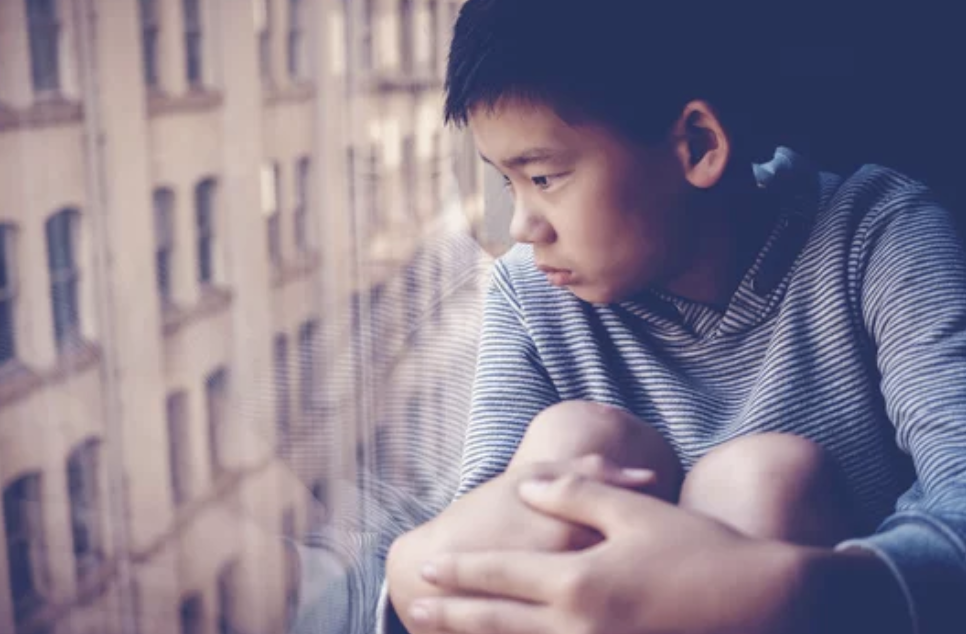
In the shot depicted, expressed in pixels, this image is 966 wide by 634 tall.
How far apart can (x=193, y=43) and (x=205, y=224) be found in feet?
2.74

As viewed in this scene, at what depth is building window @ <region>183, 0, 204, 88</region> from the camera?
492 cm

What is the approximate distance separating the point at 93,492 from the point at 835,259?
428 centimetres

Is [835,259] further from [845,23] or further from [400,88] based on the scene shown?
[400,88]

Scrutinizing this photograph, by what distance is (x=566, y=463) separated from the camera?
17.2 inches

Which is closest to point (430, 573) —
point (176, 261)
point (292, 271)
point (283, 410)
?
point (283, 410)

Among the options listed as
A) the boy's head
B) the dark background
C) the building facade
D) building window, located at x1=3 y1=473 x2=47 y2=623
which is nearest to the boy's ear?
the boy's head

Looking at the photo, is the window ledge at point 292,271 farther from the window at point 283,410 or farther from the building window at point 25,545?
the window at point 283,410

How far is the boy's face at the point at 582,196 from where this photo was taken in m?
0.56

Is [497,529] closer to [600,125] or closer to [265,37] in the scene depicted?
[600,125]

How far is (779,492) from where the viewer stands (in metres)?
0.42

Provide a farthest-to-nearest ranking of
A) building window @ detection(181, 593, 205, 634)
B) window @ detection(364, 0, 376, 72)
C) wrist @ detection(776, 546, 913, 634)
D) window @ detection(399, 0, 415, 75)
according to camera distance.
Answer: window @ detection(364, 0, 376, 72)
building window @ detection(181, 593, 205, 634)
window @ detection(399, 0, 415, 75)
wrist @ detection(776, 546, 913, 634)

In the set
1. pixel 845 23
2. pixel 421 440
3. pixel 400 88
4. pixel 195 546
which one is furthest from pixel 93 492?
pixel 845 23

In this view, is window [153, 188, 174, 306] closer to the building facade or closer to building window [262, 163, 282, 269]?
the building facade

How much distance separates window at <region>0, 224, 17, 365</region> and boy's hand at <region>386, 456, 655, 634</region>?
3709mm
